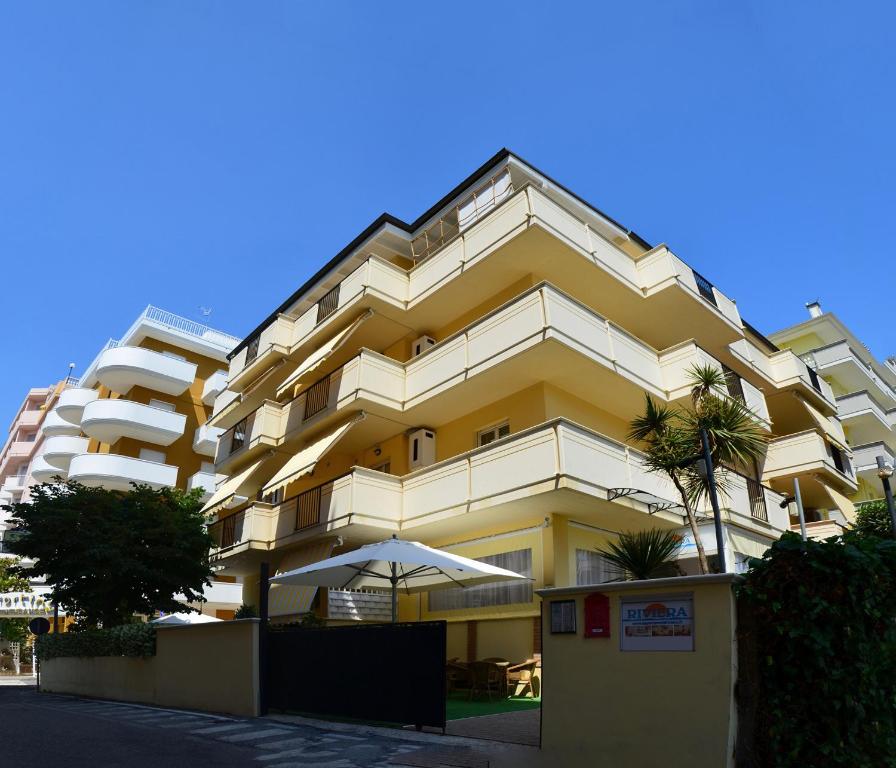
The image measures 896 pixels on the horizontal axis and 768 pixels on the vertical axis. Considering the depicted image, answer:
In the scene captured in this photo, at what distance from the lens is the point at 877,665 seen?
6273 millimetres

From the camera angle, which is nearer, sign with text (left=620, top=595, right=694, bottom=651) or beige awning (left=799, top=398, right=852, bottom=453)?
sign with text (left=620, top=595, right=694, bottom=651)

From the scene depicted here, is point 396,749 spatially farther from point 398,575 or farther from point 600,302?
point 600,302

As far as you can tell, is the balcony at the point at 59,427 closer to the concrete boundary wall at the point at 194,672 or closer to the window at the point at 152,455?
the window at the point at 152,455

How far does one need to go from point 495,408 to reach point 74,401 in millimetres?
38268

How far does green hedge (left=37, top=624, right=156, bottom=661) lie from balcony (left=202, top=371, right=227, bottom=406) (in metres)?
21.3

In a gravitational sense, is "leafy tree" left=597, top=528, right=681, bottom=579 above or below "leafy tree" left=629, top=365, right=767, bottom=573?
below

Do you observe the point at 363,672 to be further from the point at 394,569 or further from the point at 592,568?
the point at 592,568

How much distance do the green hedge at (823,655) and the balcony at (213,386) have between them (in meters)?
41.4

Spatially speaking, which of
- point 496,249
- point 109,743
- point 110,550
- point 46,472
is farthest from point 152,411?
point 109,743

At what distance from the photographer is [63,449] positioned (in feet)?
156

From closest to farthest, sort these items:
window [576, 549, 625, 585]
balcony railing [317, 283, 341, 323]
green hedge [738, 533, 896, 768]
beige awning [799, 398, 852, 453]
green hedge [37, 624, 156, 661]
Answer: green hedge [738, 533, 896, 768], window [576, 549, 625, 585], green hedge [37, 624, 156, 661], balcony railing [317, 283, 341, 323], beige awning [799, 398, 852, 453]

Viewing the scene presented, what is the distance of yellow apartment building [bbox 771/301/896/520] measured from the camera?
112 ft

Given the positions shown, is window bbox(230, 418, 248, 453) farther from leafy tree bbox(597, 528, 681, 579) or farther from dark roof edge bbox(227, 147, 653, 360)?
leafy tree bbox(597, 528, 681, 579)

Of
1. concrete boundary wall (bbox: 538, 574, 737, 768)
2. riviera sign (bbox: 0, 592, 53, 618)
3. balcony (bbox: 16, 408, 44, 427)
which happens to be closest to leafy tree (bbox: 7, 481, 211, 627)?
concrete boundary wall (bbox: 538, 574, 737, 768)
